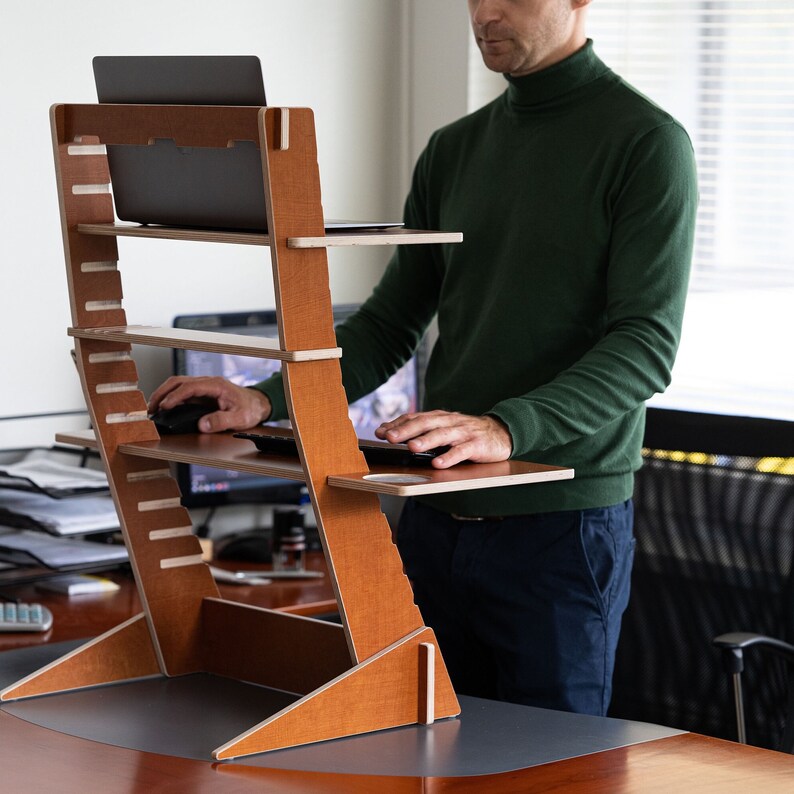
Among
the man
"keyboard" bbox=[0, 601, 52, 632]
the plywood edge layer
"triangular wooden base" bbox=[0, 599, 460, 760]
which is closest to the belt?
the man

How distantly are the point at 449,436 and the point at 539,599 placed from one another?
49 cm

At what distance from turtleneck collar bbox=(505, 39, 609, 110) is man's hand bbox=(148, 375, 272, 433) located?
61 centimetres

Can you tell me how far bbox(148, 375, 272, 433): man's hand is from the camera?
1792mm

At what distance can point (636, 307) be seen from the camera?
5.67 ft

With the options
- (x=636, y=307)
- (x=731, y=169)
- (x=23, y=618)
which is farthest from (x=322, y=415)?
(x=731, y=169)

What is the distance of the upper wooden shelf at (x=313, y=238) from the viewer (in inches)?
55.5

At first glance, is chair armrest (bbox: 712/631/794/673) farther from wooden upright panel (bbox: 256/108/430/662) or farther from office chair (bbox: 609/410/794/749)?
wooden upright panel (bbox: 256/108/430/662)

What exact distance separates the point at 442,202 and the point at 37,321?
1.02 metres

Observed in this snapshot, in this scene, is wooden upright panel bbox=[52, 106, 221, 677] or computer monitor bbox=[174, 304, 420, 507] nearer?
wooden upright panel bbox=[52, 106, 221, 677]

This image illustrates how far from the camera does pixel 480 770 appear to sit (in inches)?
54.4

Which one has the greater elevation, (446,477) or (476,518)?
(446,477)

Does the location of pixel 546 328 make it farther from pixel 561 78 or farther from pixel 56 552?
pixel 56 552

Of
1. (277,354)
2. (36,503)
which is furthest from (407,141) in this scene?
(277,354)

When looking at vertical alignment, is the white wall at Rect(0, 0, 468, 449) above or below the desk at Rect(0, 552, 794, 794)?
above
